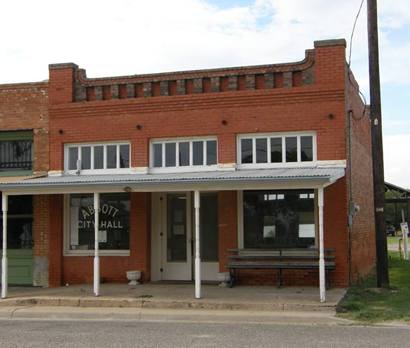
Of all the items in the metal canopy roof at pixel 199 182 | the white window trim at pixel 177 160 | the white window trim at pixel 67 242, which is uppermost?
→ the white window trim at pixel 177 160

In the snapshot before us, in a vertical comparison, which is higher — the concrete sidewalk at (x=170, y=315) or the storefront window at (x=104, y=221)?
the storefront window at (x=104, y=221)

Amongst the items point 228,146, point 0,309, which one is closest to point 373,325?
point 228,146

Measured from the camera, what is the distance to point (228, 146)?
15.6 m

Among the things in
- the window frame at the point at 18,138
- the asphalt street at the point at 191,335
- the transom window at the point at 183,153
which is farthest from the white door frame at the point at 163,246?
the asphalt street at the point at 191,335

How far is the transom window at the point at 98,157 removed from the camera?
16.6 m

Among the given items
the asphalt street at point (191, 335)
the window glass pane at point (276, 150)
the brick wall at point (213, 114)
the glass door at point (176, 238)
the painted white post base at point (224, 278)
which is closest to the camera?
the asphalt street at point (191, 335)

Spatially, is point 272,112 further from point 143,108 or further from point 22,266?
point 22,266

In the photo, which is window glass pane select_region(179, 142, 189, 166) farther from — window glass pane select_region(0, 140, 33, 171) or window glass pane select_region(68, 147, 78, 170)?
window glass pane select_region(0, 140, 33, 171)

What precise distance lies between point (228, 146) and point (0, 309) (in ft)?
20.8

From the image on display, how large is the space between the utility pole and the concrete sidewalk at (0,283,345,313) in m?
1.41

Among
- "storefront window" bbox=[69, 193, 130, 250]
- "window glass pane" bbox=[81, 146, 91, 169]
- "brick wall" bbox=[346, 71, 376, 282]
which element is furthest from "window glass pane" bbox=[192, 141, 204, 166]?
"brick wall" bbox=[346, 71, 376, 282]

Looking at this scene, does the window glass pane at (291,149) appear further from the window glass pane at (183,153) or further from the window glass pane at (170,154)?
the window glass pane at (170,154)

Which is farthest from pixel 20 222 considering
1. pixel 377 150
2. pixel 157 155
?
pixel 377 150

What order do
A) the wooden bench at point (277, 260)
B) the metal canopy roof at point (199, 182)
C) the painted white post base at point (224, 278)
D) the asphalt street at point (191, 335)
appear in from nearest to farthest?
1. the asphalt street at point (191, 335)
2. the metal canopy roof at point (199, 182)
3. the wooden bench at point (277, 260)
4. the painted white post base at point (224, 278)
